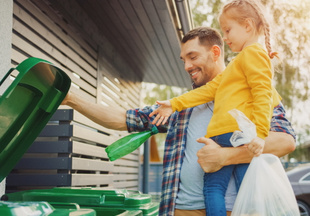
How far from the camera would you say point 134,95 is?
367 inches

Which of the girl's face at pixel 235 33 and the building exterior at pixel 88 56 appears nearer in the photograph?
the girl's face at pixel 235 33

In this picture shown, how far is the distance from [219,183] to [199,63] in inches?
31.5

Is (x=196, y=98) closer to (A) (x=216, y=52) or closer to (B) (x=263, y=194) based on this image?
(A) (x=216, y=52)

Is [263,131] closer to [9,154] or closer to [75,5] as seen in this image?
[9,154]

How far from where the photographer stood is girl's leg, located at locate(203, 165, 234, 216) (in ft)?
6.57

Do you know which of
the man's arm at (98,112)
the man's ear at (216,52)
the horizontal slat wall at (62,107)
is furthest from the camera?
the horizontal slat wall at (62,107)

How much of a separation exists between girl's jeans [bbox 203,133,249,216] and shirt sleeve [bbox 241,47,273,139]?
0.73 feet

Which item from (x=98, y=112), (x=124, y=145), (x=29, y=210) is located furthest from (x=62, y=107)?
(x=29, y=210)

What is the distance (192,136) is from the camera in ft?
7.72

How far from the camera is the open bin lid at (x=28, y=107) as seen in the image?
1.90 meters

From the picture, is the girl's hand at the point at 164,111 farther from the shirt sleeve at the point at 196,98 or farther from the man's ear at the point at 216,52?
the man's ear at the point at 216,52

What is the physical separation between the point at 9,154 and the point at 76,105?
20.3 inches

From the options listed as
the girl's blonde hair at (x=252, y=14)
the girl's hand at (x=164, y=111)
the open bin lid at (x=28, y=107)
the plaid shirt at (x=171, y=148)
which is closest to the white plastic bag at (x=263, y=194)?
the plaid shirt at (x=171, y=148)

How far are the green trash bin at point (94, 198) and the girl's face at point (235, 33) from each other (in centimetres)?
114
